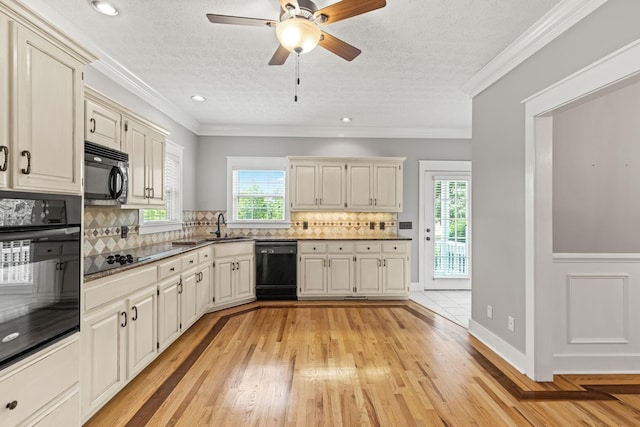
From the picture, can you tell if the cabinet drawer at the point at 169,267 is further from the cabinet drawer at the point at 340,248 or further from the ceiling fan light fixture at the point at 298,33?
the cabinet drawer at the point at 340,248

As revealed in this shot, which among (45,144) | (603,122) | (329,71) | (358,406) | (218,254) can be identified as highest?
(329,71)

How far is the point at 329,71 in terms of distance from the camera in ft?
10.8

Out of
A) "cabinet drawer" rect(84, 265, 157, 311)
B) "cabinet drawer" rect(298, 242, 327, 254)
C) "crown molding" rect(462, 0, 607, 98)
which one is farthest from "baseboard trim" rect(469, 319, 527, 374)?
"cabinet drawer" rect(84, 265, 157, 311)

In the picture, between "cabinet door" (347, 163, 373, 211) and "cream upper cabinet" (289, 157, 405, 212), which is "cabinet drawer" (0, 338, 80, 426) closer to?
"cream upper cabinet" (289, 157, 405, 212)

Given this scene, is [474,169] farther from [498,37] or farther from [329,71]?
[329,71]

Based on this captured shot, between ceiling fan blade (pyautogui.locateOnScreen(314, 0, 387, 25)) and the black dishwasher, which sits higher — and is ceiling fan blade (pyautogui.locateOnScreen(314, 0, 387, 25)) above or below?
above

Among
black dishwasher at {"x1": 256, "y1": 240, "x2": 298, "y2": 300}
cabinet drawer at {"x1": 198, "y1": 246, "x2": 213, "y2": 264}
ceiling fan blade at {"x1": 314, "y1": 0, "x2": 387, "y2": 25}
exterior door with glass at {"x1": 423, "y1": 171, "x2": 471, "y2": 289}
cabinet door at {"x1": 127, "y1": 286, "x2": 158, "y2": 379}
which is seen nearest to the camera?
ceiling fan blade at {"x1": 314, "y1": 0, "x2": 387, "y2": 25}

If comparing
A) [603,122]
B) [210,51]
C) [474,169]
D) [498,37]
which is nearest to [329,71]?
[210,51]

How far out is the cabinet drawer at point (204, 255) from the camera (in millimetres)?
3865

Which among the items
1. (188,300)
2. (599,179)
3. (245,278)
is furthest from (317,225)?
(599,179)

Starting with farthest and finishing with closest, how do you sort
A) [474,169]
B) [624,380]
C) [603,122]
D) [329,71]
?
[474,169], [329,71], [603,122], [624,380]

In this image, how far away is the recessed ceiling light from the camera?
2.21 metres

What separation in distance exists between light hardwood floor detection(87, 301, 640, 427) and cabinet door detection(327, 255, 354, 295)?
131 cm

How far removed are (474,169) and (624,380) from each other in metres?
2.17
